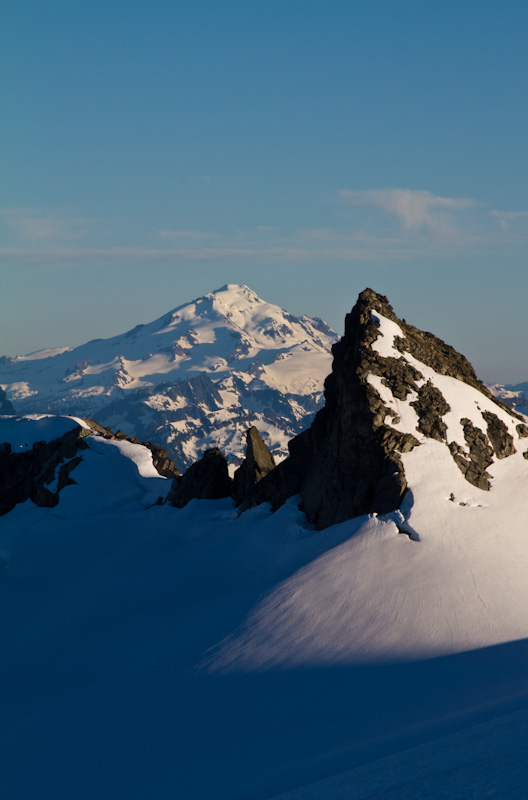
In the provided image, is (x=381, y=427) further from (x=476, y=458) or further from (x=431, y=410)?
(x=476, y=458)

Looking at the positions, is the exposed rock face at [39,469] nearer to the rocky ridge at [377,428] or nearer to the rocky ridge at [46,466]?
the rocky ridge at [46,466]

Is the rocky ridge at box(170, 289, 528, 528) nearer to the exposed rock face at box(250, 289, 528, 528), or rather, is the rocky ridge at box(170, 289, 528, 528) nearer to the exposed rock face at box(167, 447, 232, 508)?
the exposed rock face at box(250, 289, 528, 528)

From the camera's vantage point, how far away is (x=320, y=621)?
120 ft

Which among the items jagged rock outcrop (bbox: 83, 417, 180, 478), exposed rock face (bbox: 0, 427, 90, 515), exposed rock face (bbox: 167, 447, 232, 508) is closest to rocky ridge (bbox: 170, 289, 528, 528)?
exposed rock face (bbox: 167, 447, 232, 508)

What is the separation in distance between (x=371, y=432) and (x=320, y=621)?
1172 cm

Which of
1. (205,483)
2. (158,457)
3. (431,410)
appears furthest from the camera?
(158,457)

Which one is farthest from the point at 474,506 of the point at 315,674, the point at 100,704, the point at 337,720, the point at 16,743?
the point at 16,743

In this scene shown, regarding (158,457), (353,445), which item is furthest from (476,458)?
(158,457)

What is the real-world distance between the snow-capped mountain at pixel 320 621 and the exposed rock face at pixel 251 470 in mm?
1136

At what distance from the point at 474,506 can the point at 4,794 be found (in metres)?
26.0

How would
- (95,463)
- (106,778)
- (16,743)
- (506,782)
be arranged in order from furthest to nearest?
(95,463)
(16,743)
(106,778)
(506,782)

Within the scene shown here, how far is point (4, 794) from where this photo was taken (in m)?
27.6

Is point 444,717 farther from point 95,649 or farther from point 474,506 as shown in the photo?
point 95,649

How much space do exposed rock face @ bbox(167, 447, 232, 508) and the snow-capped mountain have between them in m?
1.45
